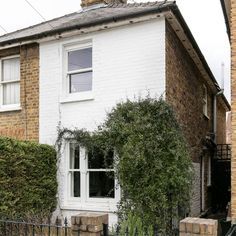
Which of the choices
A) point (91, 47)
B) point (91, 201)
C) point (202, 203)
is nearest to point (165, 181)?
point (91, 201)

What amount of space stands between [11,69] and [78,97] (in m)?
2.89

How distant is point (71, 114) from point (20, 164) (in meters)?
2.29

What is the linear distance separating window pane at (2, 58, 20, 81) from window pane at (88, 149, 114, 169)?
374 cm

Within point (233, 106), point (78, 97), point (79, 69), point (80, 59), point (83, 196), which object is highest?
point (80, 59)

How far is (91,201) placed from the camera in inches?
435

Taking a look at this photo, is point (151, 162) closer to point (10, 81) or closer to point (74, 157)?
point (74, 157)

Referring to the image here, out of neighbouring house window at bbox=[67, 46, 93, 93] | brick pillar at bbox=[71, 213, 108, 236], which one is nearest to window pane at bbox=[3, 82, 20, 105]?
neighbouring house window at bbox=[67, 46, 93, 93]

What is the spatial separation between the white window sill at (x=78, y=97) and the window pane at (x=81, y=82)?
0.20 m

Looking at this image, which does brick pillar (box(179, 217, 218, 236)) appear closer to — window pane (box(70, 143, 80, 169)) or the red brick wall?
the red brick wall

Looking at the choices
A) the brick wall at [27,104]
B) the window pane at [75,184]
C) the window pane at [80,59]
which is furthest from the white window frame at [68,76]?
the window pane at [75,184]

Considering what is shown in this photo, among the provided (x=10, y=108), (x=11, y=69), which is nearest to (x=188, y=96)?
(x=10, y=108)

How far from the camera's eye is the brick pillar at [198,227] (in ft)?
14.5

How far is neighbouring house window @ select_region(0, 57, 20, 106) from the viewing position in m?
12.6

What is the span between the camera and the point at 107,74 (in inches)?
426
